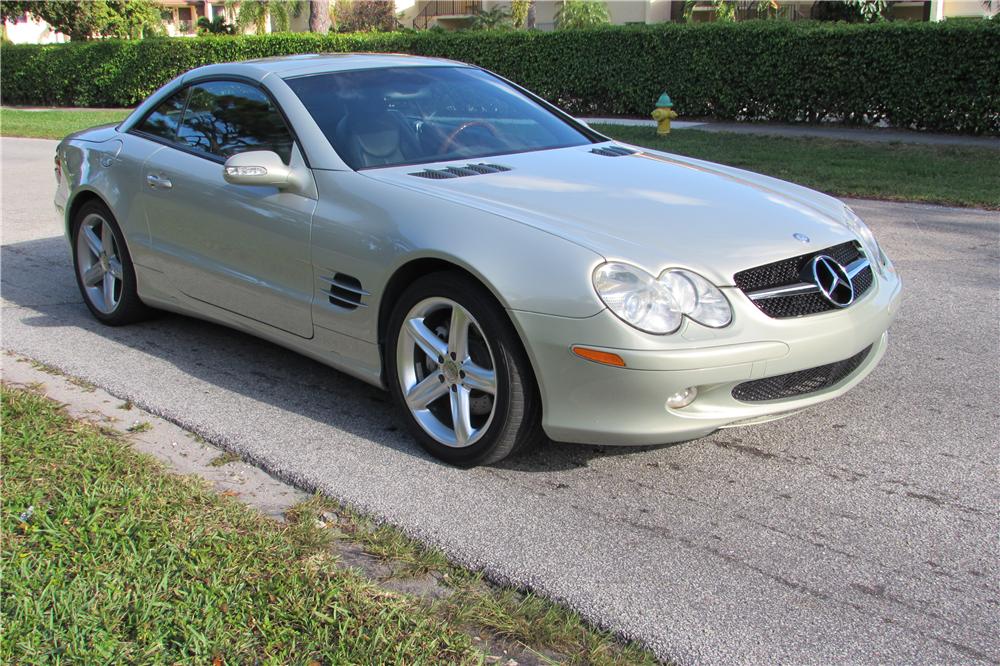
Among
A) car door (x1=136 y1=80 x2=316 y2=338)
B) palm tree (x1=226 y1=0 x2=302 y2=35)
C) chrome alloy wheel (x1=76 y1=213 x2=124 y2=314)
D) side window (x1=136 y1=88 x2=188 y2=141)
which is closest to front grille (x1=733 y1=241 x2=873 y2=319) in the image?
car door (x1=136 y1=80 x2=316 y2=338)

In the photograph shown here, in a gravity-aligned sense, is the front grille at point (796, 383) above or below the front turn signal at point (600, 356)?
below

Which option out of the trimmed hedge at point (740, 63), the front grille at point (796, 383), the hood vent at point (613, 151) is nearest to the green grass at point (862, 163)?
the trimmed hedge at point (740, 63)

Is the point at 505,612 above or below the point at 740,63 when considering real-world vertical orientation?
below

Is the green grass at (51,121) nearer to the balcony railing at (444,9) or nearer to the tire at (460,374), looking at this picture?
the tire at (460,374)

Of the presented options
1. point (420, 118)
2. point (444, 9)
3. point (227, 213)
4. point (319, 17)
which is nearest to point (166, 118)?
point (227, 213)

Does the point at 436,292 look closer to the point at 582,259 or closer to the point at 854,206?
the point at 582,259

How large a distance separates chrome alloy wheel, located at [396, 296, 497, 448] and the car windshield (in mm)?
885

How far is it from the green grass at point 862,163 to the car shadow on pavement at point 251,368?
21.6 ft

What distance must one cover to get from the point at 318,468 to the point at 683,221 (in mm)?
1717

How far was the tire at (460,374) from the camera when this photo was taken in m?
3.58

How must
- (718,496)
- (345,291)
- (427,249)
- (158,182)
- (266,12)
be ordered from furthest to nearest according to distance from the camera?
(266,12) → (158,182) → (345,291) → (427,249) → (718,496)

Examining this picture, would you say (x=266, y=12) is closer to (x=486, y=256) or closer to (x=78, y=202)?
(x=78, y=202)

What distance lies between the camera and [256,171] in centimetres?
427

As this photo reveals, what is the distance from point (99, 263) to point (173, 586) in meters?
3.45
